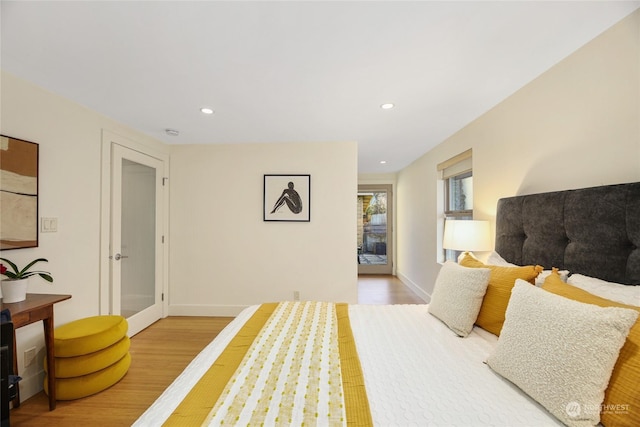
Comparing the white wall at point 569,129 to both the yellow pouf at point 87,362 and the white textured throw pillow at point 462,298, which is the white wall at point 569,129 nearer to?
the white textured throw pillow at point 462,298

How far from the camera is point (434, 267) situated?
12.2ft

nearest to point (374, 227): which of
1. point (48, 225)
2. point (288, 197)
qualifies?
point (288, 197)

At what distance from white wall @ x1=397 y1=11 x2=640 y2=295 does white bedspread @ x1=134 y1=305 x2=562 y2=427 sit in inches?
46.5

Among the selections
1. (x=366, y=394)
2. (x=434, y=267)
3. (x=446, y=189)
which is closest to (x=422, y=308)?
(x=366, y=394)

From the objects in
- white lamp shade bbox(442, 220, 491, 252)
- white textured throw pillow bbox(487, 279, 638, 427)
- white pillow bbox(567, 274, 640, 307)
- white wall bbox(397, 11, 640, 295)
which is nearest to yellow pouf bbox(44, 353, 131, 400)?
white textured throw pillow bbox(487, 279, 638, 427)

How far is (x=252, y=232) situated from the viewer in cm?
A: 349

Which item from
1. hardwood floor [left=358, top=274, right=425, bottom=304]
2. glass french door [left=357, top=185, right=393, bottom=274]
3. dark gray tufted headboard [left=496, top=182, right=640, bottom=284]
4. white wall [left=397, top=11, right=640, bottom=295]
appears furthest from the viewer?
glass french door [left=357, top=185, right=393, bottom=274]

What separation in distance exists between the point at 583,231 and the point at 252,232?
317cm

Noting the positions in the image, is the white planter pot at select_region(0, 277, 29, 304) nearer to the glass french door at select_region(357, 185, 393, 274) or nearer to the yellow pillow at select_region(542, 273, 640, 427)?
the yellow pillow at select_region(542, 273, 640, 427)

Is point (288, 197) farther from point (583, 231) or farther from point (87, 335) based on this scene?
point (583, 231)

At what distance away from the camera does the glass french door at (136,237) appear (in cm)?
266

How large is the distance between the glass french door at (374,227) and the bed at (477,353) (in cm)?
416

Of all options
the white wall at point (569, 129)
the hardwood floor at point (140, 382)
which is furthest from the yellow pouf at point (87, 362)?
the white wall at point (569, 129)

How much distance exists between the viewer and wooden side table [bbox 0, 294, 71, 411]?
1.51 meters
